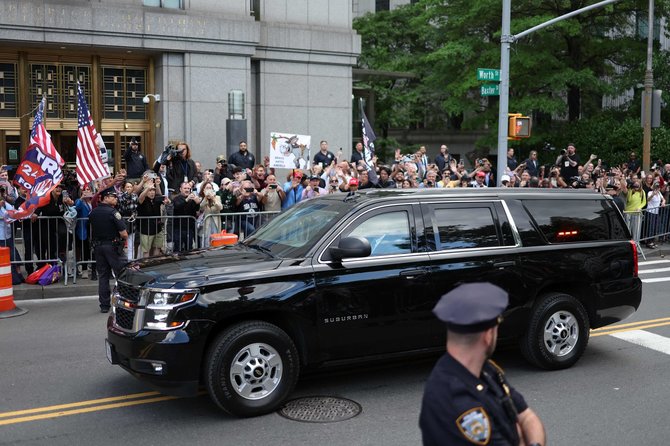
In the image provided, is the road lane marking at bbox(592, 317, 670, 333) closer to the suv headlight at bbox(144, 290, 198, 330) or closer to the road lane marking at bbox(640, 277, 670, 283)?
the road lane marking at bbox(640, 277, 670, 283)

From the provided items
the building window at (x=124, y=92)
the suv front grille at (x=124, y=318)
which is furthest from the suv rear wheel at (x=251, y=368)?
the building window at (x=124, y=92)

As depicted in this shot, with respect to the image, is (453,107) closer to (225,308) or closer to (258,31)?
(258,31)

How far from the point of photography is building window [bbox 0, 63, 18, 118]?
66.4 feet

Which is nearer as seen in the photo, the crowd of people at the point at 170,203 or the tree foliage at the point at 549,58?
the crowd of people at the point at 170,203

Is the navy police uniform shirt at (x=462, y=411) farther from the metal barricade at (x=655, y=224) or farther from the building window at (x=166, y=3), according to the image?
the building window at (x=166, y=3)

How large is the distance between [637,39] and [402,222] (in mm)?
26085

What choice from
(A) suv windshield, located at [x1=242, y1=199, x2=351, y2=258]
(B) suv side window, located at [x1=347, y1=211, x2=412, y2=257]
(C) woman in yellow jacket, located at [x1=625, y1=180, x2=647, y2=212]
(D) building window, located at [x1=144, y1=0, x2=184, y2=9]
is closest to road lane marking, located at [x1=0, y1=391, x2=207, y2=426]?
(A) suv windshield, located at [x1=242, y1=199, x2=351, y2=258]

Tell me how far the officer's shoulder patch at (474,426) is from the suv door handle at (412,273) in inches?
159

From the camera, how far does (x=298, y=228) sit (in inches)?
288

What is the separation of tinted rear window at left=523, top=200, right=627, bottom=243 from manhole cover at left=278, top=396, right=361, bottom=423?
9.28 ft

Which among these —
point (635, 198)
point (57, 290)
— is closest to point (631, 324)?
point (635, 198)

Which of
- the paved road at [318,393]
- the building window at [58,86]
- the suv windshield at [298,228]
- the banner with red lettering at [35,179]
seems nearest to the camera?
the paved road at [318,393]

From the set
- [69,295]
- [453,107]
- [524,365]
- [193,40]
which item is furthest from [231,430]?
[453,107]

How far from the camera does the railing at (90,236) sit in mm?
12664
